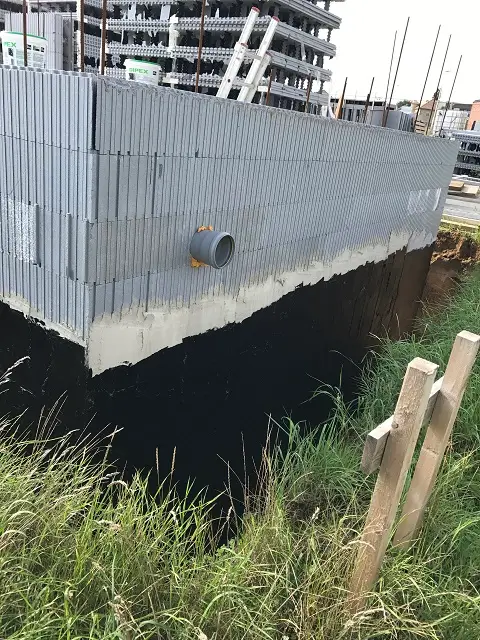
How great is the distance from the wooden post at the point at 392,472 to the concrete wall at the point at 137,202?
2.23m

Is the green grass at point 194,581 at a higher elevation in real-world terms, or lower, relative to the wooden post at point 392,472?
lower

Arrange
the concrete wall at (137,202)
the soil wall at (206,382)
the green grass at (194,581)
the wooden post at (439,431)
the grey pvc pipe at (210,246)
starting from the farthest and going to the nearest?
the grey pvc pipe at (210,246) < the soil wall at (206,382) < the concrete wall at (137,202) < the wooden post at (439,431) < the green grass at (194,581)

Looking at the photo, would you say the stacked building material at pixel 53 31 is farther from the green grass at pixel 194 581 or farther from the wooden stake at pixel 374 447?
the wooden stake at pixel 374 447

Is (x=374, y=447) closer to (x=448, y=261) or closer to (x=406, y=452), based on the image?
(x=406, y=452)

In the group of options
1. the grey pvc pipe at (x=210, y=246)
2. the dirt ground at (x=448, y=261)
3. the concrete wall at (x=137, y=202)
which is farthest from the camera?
the dirt ground at (x=448, y=261)

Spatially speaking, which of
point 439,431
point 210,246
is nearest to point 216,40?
point 210,246

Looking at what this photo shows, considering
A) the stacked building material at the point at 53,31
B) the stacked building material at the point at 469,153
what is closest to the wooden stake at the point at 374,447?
the stacked building material at the point at 53,31

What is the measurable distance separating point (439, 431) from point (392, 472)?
1.68 feet

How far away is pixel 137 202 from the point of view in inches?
141

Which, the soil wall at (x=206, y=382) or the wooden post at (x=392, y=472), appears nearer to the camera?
the wooden post at (x=392, y=472)

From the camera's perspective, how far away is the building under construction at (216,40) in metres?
13.9

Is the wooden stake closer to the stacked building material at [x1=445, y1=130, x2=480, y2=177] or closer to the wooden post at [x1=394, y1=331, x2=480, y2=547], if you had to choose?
the wooden post at [x1=394, y1=331, x2=480, y2=547]

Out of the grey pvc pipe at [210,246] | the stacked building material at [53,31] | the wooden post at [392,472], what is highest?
the stacked building material at [53,31]

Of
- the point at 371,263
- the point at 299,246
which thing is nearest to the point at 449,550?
the point at 299,246
